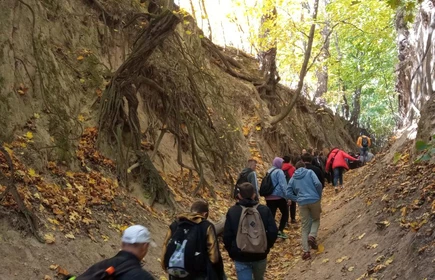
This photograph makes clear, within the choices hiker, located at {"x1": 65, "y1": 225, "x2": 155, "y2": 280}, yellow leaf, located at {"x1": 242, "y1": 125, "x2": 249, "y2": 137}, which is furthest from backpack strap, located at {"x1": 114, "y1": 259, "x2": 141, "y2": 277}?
yellow leaf, located at {"x1": 242, "y1": 125, "x2": 249, "y2": 137}

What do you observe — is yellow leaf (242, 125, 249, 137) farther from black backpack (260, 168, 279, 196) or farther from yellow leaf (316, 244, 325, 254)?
yellow leaf (316, 244, 325, 254)

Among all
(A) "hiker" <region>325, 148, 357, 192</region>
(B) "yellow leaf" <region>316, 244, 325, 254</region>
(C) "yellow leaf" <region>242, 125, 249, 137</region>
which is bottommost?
(B) "yellow leaf" <region>316, 244, 325, 254</region>

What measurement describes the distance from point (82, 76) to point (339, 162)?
7.60 meters

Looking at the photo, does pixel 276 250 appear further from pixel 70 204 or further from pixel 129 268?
pixel 129 268

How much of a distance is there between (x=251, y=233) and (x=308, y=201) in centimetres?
312

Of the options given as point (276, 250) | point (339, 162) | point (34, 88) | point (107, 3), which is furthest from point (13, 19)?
point (339, 162)

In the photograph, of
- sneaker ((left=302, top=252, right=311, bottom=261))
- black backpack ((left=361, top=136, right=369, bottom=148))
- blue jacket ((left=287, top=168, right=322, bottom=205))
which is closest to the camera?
blue jacket ((left=287, top=168, right=322, bottom=205))

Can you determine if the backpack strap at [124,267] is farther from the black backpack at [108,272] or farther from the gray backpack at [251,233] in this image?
the gray backpack at [251,233]

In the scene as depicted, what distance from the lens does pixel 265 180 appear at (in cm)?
939

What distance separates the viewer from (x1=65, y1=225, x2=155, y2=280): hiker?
9.77ft

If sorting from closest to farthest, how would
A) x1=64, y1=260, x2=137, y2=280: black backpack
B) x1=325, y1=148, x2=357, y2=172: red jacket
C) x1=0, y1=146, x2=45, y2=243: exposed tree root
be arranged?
x1=64, y1=260, x2=137, y2=280: black backpack < x1=0, y1=146, x2=45, y2=243: exposed tree root < x1=325, y1=148, x2=357, y2=172: red jacket

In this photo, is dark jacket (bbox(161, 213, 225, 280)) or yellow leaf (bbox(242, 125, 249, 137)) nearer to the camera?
dark jacket (bbox(161, 213, 225, 280))

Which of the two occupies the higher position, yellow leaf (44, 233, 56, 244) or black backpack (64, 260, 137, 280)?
black backpack (64, 260, 137, 280)

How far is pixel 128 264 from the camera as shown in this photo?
307 cm
